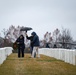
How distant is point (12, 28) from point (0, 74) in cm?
9708

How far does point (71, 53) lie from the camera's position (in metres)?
19.5

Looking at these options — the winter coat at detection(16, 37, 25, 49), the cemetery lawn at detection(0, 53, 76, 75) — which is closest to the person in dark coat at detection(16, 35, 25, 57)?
the winter coat at detection(16, 37, 25, 49)

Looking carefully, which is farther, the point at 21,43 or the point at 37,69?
the point at 21,43

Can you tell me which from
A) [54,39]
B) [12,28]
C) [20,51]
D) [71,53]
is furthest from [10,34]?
[71,53]

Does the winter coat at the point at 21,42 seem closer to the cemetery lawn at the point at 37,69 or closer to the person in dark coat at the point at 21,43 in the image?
the person in dark coat at the point at 21,43

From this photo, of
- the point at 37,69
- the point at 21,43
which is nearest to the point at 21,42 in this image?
the point at 21,43

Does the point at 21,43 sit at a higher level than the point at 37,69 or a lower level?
higher

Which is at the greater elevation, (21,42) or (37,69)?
(21,42)

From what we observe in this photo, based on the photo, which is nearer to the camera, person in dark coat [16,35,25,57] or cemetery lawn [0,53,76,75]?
cemetery lawn [0,53,76,75]

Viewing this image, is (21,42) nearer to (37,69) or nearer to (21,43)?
(21,43)

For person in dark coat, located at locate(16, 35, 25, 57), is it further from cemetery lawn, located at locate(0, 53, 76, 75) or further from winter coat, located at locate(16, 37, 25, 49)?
cemetery lawn, located at locate(0, 53, 76, 75)

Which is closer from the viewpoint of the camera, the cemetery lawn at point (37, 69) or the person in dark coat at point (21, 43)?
the cemetery lawn at point (37, 69)

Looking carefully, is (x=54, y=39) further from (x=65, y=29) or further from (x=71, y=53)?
(x=71, y=53)

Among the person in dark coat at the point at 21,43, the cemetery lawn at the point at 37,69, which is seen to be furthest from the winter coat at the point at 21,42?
the cemetery lawn at the point at 37,69
